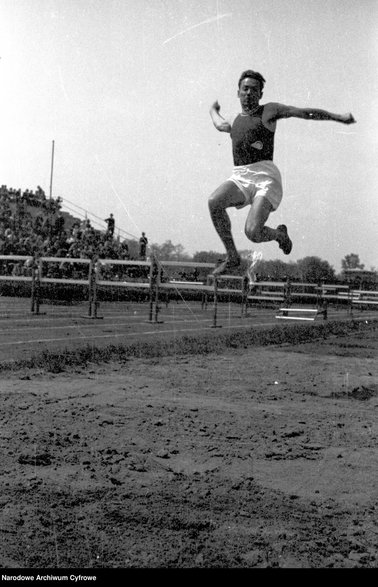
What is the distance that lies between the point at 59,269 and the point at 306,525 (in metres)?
11.3

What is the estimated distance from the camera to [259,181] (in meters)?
3.76

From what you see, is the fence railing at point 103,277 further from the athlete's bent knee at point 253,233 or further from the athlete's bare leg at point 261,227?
the athlete's bent knee at point 253,233

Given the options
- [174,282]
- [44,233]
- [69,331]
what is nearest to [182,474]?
[174,282]

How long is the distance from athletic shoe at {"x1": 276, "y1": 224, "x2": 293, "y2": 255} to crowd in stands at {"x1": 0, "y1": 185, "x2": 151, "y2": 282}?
6.33 meters

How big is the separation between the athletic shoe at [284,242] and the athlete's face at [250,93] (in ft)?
2.60

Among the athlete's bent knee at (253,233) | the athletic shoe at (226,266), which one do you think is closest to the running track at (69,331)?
the athletic shoe at (226,266)

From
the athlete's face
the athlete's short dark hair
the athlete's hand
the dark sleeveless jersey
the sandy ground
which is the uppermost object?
the athlete's short dark hair

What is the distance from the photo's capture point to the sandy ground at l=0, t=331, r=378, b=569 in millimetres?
1906

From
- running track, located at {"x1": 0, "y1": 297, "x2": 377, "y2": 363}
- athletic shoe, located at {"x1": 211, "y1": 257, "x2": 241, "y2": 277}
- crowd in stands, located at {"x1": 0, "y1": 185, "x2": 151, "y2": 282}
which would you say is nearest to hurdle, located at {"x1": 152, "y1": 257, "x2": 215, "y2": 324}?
running track, located at {"x1": 0, "y1": 297, "x2": 377, "y2": 363}

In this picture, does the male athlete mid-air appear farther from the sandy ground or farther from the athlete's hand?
the sandy ground

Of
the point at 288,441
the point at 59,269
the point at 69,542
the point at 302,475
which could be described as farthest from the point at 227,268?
the point at 59,269

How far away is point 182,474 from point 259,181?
76.5 inches

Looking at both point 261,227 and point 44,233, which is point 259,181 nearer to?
point 261,227

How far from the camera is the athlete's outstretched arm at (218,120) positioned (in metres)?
3.93
